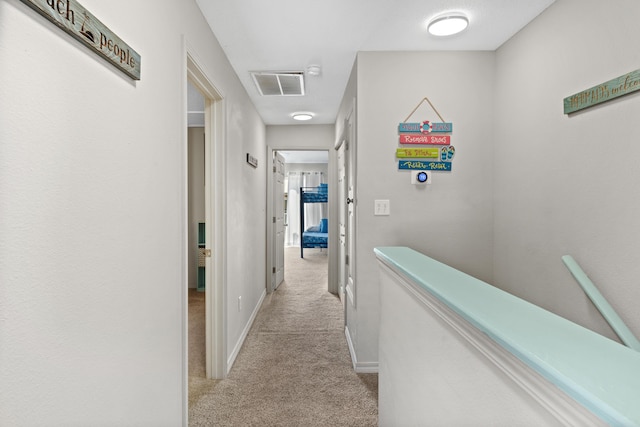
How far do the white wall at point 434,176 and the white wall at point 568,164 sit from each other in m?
0.12

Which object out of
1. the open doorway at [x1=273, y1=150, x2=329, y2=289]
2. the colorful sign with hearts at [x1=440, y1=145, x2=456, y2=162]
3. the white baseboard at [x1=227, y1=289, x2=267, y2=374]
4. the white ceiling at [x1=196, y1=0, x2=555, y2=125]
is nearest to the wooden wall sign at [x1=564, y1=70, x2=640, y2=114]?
the white ceiling at [x1=196, y1=0, x2=555, y2=125]

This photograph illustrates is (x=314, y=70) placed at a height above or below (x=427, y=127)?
above

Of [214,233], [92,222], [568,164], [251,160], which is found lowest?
[214,233]

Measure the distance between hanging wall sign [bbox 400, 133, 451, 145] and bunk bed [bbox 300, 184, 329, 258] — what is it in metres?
5.44

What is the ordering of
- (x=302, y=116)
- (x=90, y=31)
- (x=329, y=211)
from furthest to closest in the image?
(x=329, y=211) < (x=302, y=116) < (x=90, y=31)

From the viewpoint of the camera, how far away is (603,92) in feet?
4.87

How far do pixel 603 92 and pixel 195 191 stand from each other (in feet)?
15.0

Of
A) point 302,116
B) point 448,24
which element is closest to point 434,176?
point 448,24

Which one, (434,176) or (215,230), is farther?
(434,176)

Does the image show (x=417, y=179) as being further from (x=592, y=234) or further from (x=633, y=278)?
(x=633, y=278)

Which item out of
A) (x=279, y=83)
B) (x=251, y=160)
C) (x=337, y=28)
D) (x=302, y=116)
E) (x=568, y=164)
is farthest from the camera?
(x=302, y=116)

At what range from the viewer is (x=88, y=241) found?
870 mm

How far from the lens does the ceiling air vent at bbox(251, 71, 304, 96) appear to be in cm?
276

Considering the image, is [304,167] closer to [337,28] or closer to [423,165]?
[423,165]
